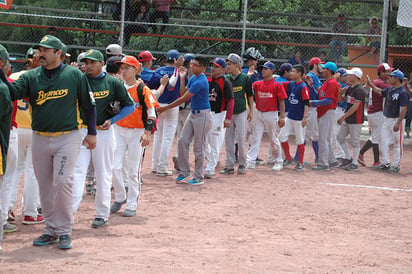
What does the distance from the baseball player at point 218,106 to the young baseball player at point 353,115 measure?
3.00 meters

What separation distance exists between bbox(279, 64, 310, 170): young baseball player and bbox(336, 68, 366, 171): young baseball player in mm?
1014

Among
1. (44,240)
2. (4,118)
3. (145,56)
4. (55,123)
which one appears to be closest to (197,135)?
(145,56)

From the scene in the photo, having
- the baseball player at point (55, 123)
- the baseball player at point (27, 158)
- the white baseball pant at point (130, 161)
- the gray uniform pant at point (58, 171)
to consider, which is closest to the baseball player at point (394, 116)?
the white baseball pant at point (130, 161)

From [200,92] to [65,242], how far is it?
4.46 metres

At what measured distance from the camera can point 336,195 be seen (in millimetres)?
10281

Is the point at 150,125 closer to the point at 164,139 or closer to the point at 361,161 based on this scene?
the point at 164,139

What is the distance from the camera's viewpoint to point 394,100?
1302 centimetres

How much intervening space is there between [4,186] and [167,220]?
2135mm

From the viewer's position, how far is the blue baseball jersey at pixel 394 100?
42.3ft

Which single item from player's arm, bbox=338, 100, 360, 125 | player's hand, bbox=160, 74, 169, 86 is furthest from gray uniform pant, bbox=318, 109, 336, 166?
player's hand, bbox=160, 74, 169, 86

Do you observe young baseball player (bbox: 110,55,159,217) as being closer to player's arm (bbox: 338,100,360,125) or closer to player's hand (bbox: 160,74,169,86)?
player's hand (bbox: 160,74,169,86)

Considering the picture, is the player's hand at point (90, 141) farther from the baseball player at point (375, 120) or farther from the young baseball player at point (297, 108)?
the baseball player at point (375, 120)

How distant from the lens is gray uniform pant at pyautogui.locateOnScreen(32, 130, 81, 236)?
6.24 m

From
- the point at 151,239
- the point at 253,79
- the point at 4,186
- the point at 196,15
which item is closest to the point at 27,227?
the point at 4,186
